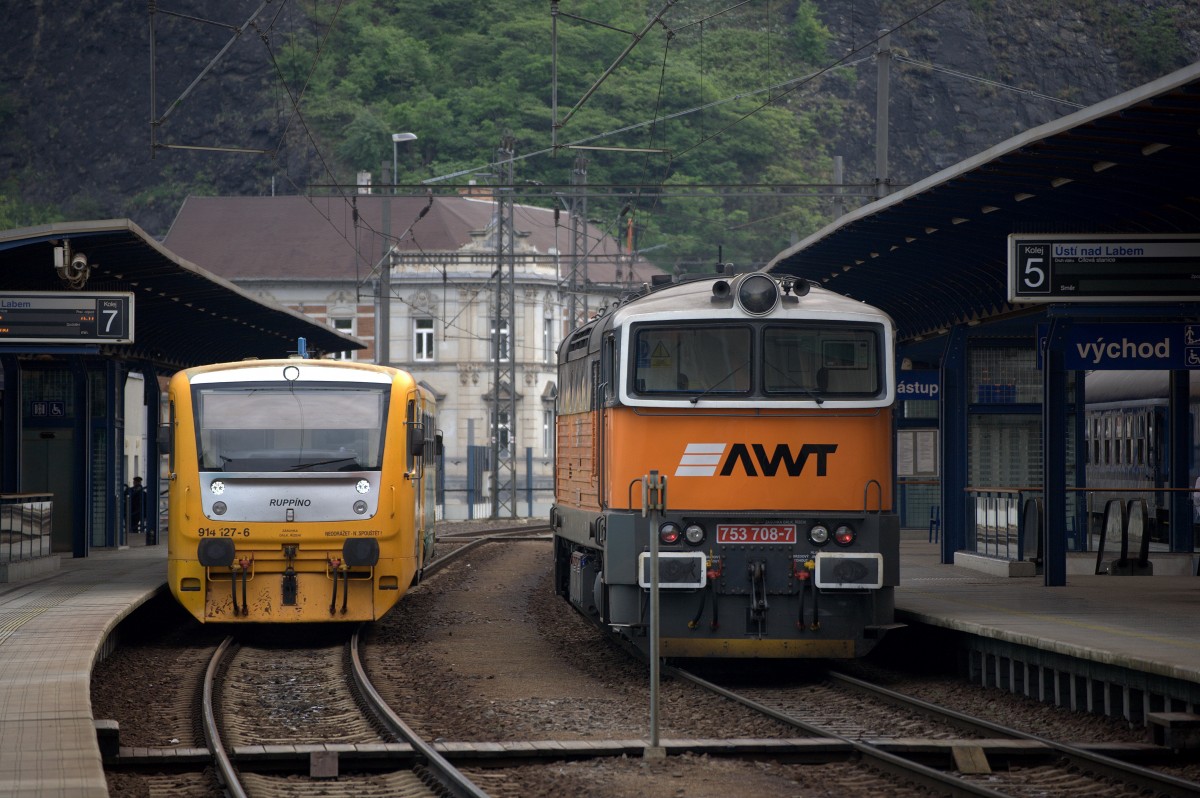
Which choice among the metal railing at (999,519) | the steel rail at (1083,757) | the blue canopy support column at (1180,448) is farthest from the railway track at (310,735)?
the blue canopy support column at (1180,448)

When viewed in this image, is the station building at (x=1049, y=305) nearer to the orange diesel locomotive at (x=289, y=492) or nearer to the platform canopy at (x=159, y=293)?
the orange diesel locomotive at (x=289, y=492)

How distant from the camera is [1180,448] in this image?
68.5 ft

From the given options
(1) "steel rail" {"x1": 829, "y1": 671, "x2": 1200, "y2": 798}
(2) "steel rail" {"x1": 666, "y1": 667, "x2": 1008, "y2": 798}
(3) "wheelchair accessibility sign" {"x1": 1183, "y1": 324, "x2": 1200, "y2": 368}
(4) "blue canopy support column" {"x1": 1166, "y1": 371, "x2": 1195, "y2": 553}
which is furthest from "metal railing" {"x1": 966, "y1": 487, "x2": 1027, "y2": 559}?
(2) "steel rail" {"x1": 666, "y1": 667, "x2": 1008, "y2": 798}

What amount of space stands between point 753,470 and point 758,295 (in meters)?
1.45

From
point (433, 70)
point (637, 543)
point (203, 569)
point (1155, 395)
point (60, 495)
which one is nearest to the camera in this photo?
point (637, 543)

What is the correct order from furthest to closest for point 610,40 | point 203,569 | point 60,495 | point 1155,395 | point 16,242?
point 610,40 → point 60,495 → point 1155,395 → point 16,242 → point 203,569

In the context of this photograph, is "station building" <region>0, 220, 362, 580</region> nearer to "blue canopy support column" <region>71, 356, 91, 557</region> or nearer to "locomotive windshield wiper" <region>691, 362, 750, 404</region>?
"blue canopy support column" <region>71, 356, 91, 557</region>

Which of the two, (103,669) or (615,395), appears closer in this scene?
(615,395)

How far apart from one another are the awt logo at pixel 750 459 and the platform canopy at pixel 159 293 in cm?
764

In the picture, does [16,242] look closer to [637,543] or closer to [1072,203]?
[637,543]

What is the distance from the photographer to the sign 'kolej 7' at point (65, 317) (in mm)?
20094

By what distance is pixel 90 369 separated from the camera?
27312 mm

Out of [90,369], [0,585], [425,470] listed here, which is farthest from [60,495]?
[425,470]

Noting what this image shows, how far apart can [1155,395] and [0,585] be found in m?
15.3
